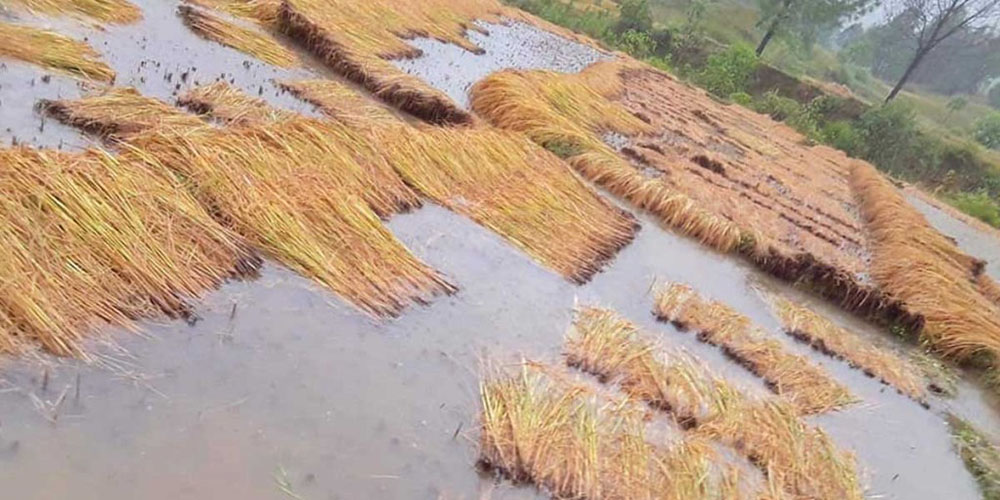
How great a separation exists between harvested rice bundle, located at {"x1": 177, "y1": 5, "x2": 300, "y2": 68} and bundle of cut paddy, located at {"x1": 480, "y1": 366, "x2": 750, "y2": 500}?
688 centimetres

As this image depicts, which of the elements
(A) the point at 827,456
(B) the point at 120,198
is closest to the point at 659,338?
(A) the point at 827,456

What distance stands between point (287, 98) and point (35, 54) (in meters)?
2.74

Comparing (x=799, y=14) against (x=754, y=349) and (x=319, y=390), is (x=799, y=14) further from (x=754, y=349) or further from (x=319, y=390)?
(x=319, y=390)

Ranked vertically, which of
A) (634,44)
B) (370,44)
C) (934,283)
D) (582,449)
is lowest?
(582,449)

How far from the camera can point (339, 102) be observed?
9562 mm

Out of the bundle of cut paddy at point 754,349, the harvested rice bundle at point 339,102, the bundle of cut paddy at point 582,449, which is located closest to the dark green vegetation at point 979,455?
the bundle of cut paddy at point 754,349

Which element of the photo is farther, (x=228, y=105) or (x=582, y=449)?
(x=228, y=105)

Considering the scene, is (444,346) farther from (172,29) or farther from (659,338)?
(172,29)

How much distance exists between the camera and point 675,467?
5.09m

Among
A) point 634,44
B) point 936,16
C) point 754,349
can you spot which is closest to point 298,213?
point 754,349

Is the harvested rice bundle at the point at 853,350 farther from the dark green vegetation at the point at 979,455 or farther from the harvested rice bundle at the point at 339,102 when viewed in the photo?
the harvested rice bundle at the point at 339,102

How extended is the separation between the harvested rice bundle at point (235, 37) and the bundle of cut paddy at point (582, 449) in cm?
688

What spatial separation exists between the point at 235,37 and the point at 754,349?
26.0ft

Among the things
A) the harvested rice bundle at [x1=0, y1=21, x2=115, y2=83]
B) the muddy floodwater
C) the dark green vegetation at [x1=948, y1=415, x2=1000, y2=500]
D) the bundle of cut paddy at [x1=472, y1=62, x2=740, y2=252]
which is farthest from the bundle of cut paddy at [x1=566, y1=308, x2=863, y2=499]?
the harvested rice bundle at [x1=0, y1=21, x2=115, y2=83]
